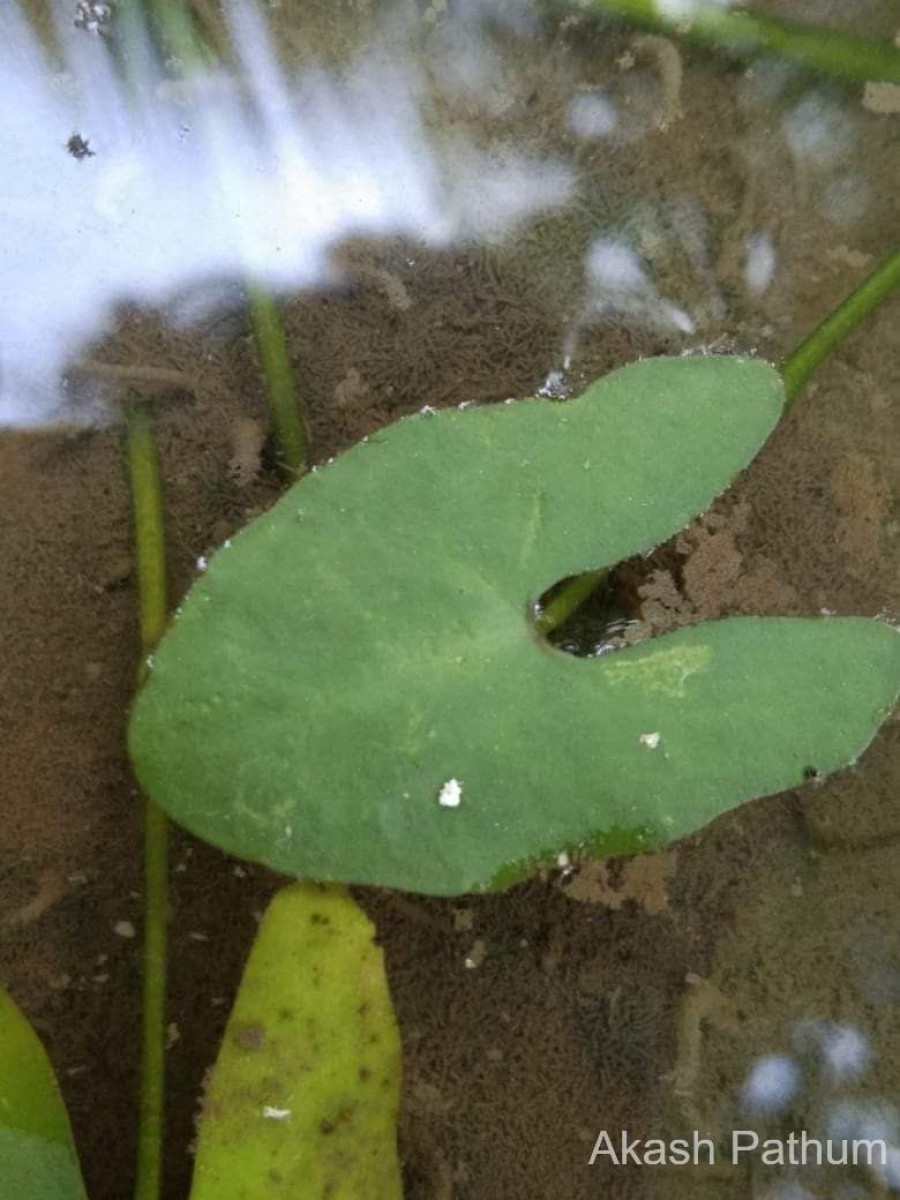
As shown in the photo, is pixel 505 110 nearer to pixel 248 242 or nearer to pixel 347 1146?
pixel 248 242

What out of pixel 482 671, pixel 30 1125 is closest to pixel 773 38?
pixel 482 671

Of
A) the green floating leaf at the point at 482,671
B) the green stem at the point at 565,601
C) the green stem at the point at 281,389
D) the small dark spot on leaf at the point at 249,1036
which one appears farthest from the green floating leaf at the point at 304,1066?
the green stem at the point at 281,389

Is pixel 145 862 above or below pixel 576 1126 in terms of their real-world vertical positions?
above

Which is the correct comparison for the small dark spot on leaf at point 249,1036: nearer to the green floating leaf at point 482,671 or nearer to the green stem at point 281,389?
the green floating leaf at point 482,671

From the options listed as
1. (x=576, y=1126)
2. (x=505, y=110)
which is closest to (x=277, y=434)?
(x=505, y=110)

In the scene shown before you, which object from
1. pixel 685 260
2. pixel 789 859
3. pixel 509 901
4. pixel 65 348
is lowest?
pixel 789 859

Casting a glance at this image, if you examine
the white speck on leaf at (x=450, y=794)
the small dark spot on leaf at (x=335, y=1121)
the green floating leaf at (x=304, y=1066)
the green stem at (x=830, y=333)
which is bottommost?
the small dark spot on leaf at (x=335, y=1121)
